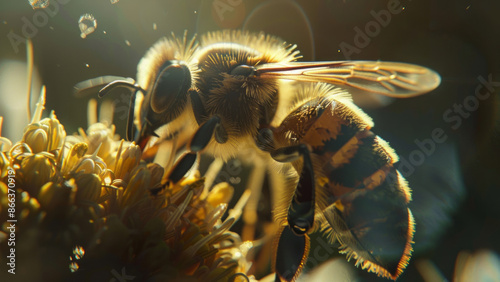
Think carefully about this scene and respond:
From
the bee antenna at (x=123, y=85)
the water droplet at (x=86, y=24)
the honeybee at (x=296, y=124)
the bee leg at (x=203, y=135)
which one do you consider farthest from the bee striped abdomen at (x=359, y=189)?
the water droplet at (x=86, y=24)

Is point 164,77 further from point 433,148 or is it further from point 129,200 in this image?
point 433,148

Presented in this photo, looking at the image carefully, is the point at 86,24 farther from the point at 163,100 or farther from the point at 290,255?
the point at 290,255

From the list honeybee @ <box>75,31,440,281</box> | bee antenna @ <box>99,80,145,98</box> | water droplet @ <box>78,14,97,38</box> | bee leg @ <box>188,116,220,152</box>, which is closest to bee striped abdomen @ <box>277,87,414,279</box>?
honeybee @ <box>75,31,440,281</box>

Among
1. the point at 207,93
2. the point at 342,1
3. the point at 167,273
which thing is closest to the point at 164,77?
the point at 207,93

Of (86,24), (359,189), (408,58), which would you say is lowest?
(359,189)

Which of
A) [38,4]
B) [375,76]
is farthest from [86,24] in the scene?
[375,76]

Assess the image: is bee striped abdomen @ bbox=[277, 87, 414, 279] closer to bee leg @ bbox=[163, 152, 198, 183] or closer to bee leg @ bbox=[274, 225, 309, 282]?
bee leg @ bbox=[274, 225, 309, 282]
